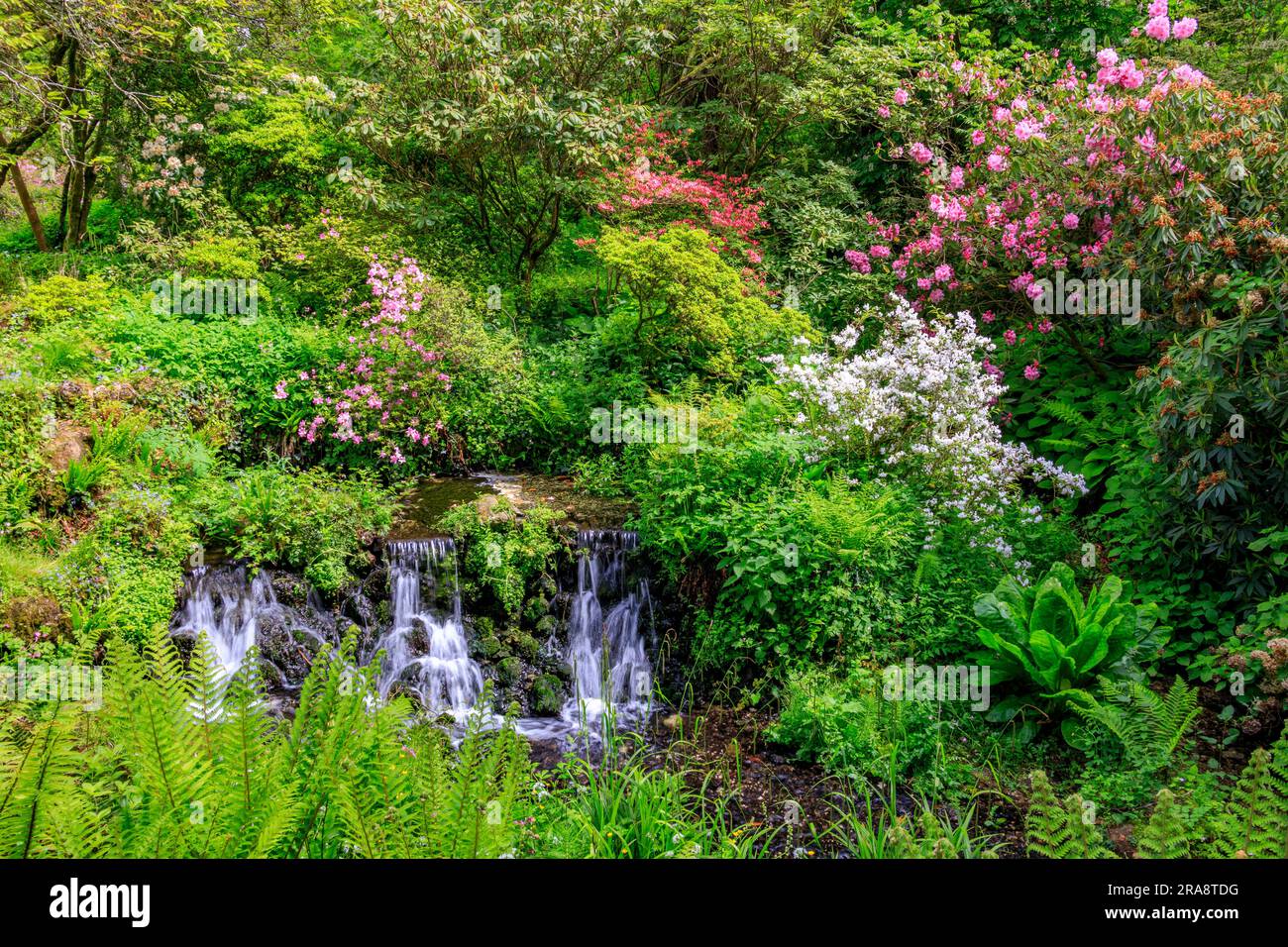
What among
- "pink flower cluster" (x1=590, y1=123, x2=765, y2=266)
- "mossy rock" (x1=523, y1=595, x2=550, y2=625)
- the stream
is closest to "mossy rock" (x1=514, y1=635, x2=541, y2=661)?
the stream

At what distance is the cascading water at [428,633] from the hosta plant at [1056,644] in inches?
144

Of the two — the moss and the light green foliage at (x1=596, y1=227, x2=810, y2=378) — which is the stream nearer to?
the moss

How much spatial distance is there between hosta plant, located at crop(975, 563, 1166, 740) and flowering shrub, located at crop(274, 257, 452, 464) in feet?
18.2

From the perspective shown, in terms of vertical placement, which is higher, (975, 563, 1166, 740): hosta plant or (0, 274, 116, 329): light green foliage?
(0, 274, 116, 329): light green foliage

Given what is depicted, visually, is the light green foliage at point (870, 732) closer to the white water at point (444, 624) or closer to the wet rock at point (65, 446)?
the white water at point (444, 624)

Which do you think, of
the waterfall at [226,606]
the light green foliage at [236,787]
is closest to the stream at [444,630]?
the waterfall at [226,606]

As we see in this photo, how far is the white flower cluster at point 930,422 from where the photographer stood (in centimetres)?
629

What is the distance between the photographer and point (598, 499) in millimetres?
7559

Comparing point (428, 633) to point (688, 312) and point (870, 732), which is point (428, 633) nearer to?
point (870, 732)

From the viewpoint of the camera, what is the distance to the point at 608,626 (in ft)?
21.5

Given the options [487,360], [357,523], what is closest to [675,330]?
[487,360]

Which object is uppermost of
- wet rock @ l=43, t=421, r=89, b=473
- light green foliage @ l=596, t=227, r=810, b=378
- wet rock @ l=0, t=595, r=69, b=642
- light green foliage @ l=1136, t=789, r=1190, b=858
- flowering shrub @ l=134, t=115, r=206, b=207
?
flowering shrub @ l=134, t=115, r=206, b=207

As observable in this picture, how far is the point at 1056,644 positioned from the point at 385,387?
6372mm

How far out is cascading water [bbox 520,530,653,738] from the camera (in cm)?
613
